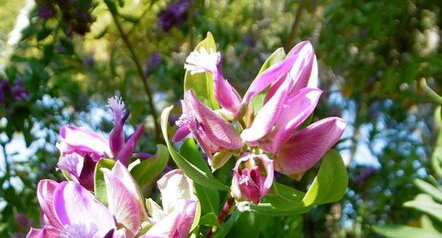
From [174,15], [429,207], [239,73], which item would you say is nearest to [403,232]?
[429,207]

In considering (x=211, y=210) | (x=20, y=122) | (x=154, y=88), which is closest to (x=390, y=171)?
(x=154, y=88)

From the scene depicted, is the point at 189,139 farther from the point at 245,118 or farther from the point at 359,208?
the point at 359,208

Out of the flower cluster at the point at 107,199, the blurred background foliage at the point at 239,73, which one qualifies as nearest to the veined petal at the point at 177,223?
the flower cluster at the point at 107,199

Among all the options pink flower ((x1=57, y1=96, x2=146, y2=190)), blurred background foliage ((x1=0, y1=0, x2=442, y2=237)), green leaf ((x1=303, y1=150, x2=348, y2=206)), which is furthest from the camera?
blurred background foliage ((x1=0, y1=0, x2=442, y2=237))

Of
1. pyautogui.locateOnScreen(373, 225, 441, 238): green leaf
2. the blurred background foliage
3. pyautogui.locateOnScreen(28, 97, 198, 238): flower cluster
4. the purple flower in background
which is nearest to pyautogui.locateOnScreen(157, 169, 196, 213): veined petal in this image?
pyautogui.locateOnScreen(28, 97, 198, 238): flower cluster

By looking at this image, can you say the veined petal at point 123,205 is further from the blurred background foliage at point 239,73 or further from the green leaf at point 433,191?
the blurred background foliage at point 239,73

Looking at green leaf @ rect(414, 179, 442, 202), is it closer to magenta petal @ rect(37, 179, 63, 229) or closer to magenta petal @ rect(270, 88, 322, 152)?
magenta petal @ rect(270, 88, 322, 152)

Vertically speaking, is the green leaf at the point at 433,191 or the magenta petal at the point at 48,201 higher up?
the magenta petal at the point at 48,201
